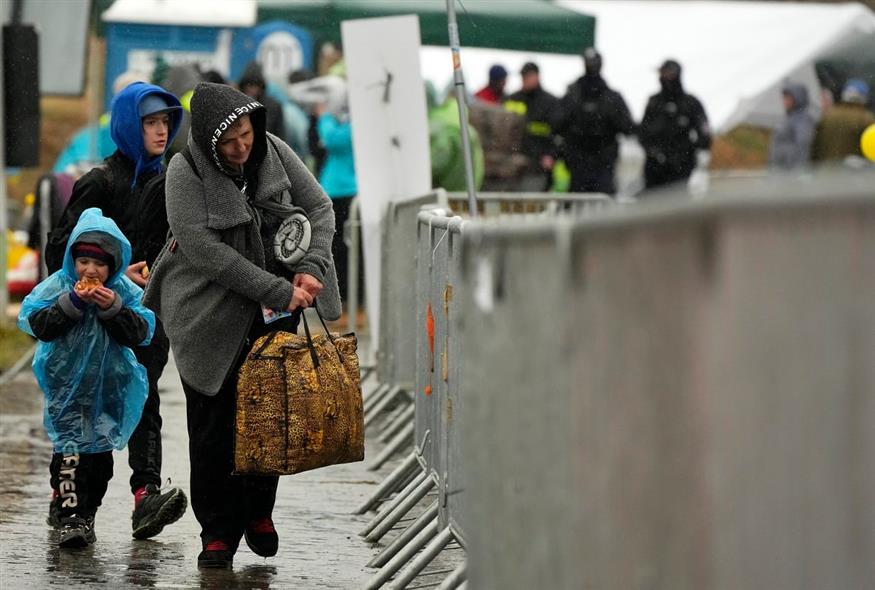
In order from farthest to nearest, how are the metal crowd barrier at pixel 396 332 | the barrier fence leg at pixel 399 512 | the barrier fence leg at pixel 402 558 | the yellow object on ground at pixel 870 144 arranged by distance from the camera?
1. the yellow object on ground at pixel 870 144
2. the metal crowd barrier at pixel 396 332
3. the barrier fence leg at pixel 399 512
4. the barrier fence leg at pixel 402 558

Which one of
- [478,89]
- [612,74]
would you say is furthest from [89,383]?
[612,74]

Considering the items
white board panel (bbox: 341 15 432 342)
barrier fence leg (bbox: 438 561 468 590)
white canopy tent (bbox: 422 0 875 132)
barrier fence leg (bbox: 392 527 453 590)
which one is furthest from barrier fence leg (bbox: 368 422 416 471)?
white canopy tent (bbox: 422 0 875 132)

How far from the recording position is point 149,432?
749 cm

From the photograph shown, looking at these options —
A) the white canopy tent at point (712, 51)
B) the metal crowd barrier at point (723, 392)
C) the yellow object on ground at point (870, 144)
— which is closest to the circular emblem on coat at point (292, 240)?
the metal crowd barrier at point (723, 392)

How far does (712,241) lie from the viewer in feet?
8.64

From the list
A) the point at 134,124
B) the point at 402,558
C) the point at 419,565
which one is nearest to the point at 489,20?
the point at 134,124

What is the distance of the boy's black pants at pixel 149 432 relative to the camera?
→ 743 centimetres

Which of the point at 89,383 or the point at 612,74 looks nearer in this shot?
the point at 89,383

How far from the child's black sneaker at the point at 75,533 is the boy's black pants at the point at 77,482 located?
0.11ft

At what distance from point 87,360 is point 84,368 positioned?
0.03 metres

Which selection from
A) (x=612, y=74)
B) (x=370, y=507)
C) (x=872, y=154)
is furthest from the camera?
(x=612, y=74)

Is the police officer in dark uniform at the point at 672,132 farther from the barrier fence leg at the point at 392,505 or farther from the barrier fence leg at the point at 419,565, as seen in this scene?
the barrier fence leg at the point at 419,565

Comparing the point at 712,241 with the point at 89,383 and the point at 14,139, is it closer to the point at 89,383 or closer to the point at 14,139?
the point at 89,383

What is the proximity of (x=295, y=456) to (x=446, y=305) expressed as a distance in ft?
2.30
